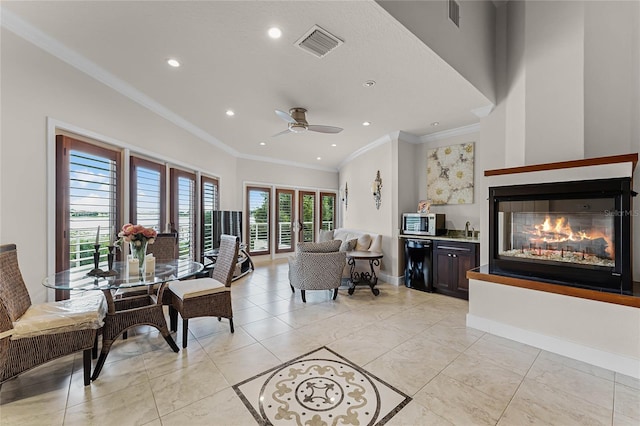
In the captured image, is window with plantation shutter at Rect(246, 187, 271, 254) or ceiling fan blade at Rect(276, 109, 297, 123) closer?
ceiling fan blade at Rect(276, 109, 297, 123)

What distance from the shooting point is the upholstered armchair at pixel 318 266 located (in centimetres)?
403

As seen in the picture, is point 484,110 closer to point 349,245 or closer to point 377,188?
point 377,188

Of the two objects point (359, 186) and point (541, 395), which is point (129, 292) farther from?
point (359, 186)

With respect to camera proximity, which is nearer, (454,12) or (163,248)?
(454,12)

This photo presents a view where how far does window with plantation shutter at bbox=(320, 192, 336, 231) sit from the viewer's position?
8.48 metres

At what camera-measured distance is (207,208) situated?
5.68m

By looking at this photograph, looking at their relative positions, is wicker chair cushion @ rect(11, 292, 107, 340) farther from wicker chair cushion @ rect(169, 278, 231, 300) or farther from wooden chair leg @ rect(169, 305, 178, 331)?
wooden chair leg @ rect(169, 305, 178, 331)

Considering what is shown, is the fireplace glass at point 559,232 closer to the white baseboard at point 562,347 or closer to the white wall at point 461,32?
the white baseboard at point 562,347

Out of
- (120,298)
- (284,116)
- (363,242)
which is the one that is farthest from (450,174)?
(120,298)

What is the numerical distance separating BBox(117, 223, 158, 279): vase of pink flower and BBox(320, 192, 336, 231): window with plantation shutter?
5993 mm

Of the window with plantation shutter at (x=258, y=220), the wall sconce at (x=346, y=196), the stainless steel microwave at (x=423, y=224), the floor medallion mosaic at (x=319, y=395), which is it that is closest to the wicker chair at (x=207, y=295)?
the floor medallion mosaic at (x=319, y=395)

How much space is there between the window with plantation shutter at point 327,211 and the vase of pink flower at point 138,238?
5.99 metres

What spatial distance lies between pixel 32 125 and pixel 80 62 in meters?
0.87

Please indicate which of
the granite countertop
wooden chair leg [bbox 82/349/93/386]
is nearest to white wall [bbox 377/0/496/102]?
the granite countertop
